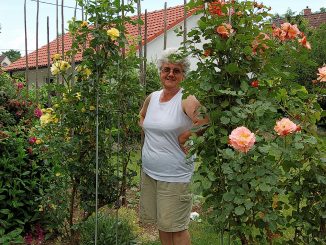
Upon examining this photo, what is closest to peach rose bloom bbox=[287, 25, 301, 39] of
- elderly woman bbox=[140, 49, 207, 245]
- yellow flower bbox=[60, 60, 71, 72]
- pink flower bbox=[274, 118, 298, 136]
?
pink flower bbox=[274, 118, 298, 136]

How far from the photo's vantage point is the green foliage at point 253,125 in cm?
181

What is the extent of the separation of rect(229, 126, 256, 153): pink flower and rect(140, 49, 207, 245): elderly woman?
1114 millimetres

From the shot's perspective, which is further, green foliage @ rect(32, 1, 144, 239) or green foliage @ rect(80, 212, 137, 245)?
green foliage @ rect(80, 212, 137, 245)

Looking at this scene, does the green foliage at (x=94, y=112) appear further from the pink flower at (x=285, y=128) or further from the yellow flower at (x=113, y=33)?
the pink flower at (x=285, y=128)

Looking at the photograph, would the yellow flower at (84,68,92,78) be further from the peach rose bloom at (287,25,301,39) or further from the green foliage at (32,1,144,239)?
the peach rose bloom at (287,25,301,39)

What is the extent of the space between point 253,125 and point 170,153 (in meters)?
1.08


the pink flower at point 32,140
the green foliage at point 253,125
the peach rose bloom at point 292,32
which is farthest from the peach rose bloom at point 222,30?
the pink flower at point 32,140

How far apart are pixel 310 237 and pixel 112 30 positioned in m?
1.73

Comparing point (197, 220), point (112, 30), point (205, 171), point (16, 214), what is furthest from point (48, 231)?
point (205, 171)

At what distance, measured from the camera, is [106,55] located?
3.06 meters

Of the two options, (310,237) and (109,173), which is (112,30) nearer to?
(109,173)

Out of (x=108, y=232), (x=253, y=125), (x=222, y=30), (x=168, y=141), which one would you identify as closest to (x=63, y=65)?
(x=168, y=141)

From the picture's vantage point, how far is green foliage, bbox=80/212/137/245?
359 cm

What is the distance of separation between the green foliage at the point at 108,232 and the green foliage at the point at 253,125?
174cm
